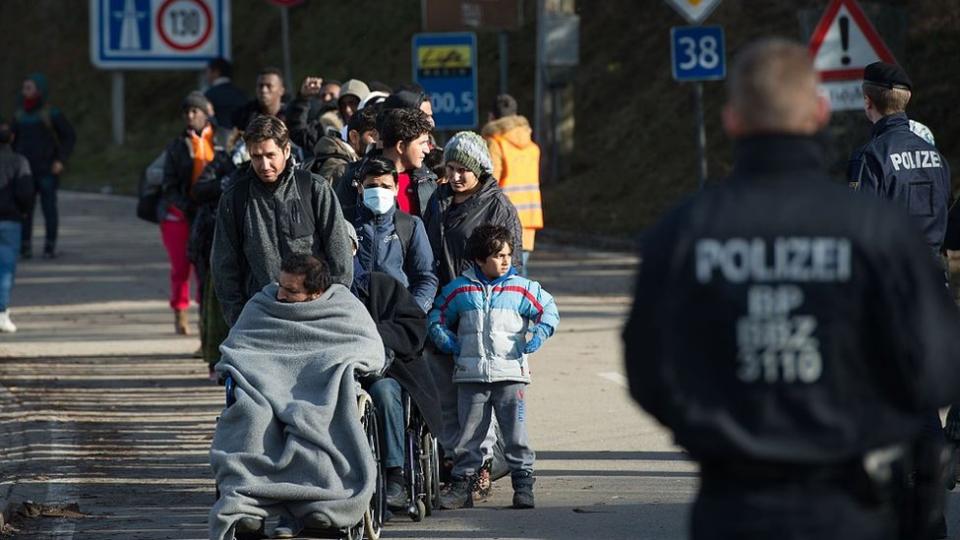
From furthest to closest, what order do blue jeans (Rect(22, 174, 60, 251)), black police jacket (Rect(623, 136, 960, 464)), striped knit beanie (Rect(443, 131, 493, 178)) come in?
blue jeans (Rect(22, 174, 60, 251)), striped knit beanie (Rect(443, 131, 493, 178)), black police jacket (Rect(623, 136, 960, 464))

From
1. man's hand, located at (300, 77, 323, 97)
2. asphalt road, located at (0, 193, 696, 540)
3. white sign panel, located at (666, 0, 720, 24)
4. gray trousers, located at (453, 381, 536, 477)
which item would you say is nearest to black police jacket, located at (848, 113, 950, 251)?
asphalt road, located at (0, 193, 696, 540)

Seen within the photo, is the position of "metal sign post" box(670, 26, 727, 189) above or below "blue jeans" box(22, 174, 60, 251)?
above

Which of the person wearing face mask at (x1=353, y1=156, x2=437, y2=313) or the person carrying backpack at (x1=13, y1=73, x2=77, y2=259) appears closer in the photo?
the person wearing face mask at (x1=353, y1=156, x2=437, y2=313)

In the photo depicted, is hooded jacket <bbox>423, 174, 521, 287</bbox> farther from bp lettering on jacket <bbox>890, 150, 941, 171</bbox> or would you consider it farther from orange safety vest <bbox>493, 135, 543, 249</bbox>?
orange safety vest <bbox>493, 135, 543, 249</bbox>

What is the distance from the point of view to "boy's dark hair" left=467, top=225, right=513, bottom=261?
9.25m

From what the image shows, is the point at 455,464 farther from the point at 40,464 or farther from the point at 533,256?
the point at 533,256

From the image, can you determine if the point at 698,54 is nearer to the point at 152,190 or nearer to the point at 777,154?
the point at 152,190

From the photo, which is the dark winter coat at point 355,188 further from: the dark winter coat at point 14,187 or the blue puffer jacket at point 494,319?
the dark winter coat at point 14,187

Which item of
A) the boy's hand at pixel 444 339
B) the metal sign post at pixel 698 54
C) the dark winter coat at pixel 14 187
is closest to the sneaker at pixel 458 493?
the boy's hand at pixel 444 339

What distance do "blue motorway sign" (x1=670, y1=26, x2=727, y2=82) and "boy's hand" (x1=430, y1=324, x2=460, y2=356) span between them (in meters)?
9.82

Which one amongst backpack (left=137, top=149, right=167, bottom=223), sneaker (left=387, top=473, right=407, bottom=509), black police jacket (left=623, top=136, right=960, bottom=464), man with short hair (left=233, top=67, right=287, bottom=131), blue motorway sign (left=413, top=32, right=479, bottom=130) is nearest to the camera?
black police jacket (left=623, top=136, right=960, bottom=464)

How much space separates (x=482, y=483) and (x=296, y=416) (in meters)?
1.66

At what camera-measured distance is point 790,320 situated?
4258 mm

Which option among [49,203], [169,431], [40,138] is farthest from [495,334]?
[40,138]
